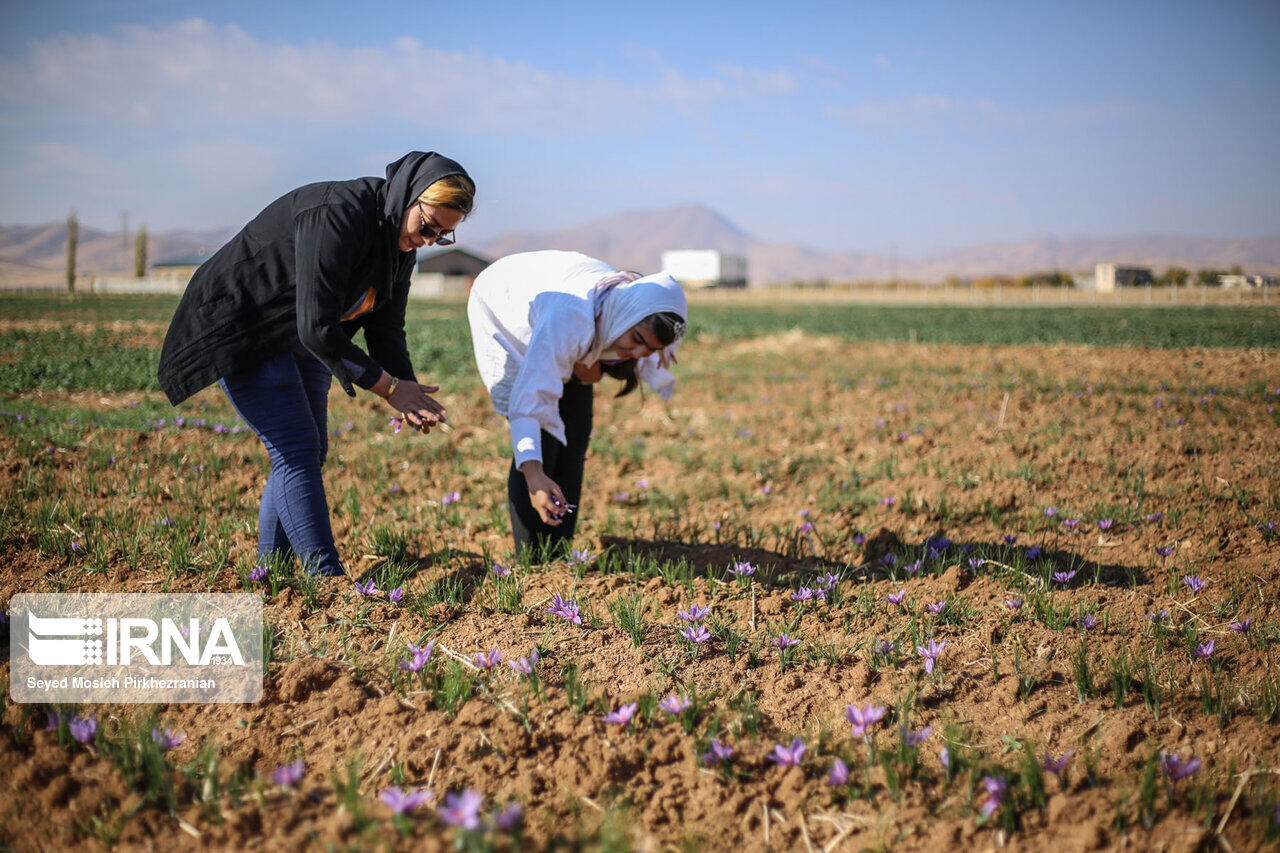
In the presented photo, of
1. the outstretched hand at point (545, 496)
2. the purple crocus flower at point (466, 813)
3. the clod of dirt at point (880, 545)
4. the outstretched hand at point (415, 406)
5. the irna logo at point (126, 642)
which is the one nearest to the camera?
the purple crocus flower at point (466, 813)

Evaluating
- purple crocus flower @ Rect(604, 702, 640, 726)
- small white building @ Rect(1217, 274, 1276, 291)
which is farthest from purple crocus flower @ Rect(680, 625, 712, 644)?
small white building @ Rect(1217, 274, 1276, 291)

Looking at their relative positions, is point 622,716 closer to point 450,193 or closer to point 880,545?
point 450,193

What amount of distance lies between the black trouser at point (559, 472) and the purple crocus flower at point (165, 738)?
175cm

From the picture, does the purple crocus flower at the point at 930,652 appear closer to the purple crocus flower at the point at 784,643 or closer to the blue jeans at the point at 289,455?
the purple crocus flower at the point at 784,643

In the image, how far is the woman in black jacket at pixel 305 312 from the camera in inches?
110

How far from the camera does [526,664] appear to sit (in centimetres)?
244

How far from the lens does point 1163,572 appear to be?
3.73 m

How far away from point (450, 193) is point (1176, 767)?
9.10 feet

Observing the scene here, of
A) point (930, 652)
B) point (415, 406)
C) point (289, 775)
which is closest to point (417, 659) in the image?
point (289, 775)

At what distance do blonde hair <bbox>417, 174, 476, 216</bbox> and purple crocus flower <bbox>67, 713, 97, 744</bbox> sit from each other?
1879mm

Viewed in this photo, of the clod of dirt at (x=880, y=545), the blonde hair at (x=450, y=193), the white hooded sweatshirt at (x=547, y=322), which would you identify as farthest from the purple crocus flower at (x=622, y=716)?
the clod of dirt at (x=880, y=545)

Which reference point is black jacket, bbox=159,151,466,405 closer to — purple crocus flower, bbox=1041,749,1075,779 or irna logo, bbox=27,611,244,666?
irna logo, bbox=27,611,244,666

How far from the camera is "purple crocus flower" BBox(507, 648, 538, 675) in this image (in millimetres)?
2414

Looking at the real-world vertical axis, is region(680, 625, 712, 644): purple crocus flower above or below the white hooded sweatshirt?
below
